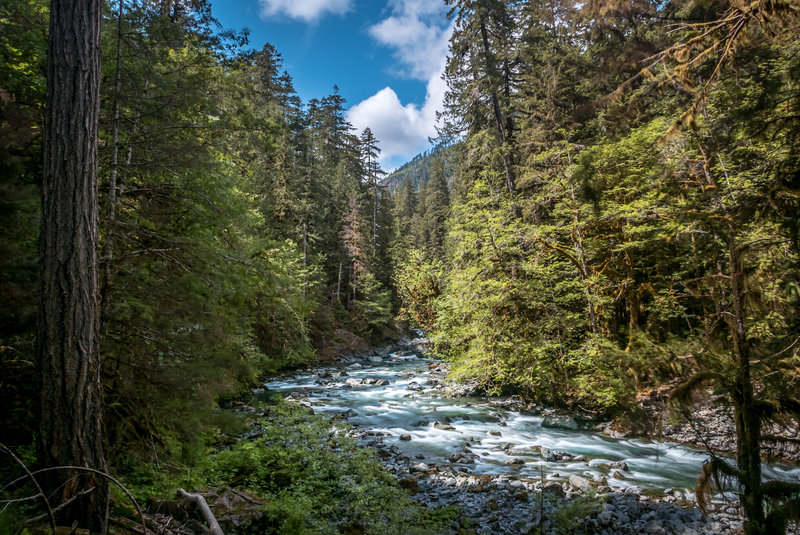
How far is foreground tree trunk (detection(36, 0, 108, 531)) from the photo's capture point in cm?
299

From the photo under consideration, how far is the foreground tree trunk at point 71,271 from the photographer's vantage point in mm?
2988

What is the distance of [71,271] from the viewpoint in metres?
3.12

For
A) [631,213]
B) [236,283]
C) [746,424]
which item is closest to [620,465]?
[746,424]

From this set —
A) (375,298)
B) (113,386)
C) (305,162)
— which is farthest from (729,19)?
(305,162)

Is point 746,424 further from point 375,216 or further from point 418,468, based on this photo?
point 375,216

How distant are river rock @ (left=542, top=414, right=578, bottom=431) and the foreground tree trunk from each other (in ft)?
36.6

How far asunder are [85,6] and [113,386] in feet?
13.1

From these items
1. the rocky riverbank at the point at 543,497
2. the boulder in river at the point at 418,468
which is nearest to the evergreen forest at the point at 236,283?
the rocky riverbank at the point at 543,497

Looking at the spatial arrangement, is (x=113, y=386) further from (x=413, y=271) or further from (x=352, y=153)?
(x=352, y=153)

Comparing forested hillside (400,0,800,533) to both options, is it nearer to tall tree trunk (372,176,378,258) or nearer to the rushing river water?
the rushing river water

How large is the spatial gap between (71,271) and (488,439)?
33.3 feet

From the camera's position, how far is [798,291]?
3334mm

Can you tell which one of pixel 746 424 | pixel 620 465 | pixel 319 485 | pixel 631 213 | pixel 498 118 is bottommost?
pixel 620 465

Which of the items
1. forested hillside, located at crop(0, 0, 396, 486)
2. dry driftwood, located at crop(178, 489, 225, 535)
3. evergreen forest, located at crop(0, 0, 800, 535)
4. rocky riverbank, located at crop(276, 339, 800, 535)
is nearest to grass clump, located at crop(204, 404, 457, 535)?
evergreen forest, located at crop(0, 0, 800, 535)
